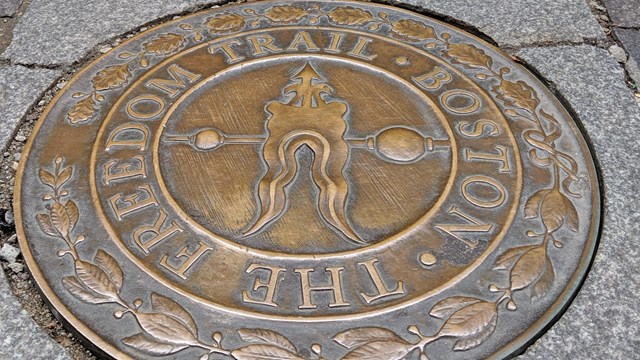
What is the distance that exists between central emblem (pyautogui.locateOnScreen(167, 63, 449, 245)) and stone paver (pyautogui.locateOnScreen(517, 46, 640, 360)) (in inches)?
19.0

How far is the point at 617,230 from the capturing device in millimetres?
1741

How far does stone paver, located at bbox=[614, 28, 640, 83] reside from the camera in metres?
2.22

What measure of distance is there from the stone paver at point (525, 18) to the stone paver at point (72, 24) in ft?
3.01

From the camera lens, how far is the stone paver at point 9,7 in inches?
95.4

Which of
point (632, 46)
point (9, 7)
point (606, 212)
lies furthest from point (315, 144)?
point (9, 7)

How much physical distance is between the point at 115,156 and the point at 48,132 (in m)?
0.24

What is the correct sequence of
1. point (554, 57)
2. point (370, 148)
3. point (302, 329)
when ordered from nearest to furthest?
point (302, 329) → point (370, 148) → point (554, 57)

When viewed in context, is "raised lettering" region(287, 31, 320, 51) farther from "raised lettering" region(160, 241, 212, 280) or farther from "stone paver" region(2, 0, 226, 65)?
"raised lettering" region(160, 241, 212, 280)

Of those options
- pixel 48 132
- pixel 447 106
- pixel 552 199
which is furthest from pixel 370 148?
pixel 48 132

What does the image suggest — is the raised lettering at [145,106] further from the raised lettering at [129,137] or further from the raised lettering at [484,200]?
the raised lettering at [484,200]

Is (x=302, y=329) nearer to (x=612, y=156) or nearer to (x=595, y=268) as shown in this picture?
(x=595, y=268)

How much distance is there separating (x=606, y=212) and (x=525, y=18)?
91 cm

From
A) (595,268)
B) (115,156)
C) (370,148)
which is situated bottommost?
(595,268)

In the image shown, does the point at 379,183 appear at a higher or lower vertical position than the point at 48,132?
lower
